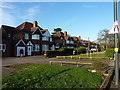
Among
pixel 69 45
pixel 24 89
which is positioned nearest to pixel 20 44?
pixel 24 89

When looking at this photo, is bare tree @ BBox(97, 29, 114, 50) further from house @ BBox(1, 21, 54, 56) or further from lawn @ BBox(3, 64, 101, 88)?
lawn @ BBox(3, 64, 101, 88)

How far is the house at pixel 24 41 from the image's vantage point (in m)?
26.9

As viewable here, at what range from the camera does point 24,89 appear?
16.6 feet

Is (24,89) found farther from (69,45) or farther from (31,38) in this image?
(69,45)

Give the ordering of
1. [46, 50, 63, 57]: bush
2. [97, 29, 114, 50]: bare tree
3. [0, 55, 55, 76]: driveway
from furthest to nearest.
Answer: [97, 29, 114, 50]: bare tree < [46, 50, 63, 57]: bush < [0, 55, 55, 76]: driveway

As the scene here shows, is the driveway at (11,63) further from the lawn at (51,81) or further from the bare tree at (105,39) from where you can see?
the bare tree at (105,39)

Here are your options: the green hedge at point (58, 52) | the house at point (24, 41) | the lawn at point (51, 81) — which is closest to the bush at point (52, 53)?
the green hedge at point (58, 52)

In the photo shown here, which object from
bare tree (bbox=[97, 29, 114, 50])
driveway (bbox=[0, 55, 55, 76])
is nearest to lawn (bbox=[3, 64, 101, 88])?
driveway (bbox=[0, 55, 55, 76])

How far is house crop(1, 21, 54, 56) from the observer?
1059 inches

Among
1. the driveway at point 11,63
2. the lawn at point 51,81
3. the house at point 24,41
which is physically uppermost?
the house at point 24,41

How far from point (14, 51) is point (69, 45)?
3376 cm

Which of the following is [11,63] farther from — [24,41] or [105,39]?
[105,39]

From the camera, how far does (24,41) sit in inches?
1165

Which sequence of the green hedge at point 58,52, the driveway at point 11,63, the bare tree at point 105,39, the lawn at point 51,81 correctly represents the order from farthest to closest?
the bare tree at point 105,39 < the green hedge at point 58,52 < the driveway at point 11,63 < the lawn at point 51,81
